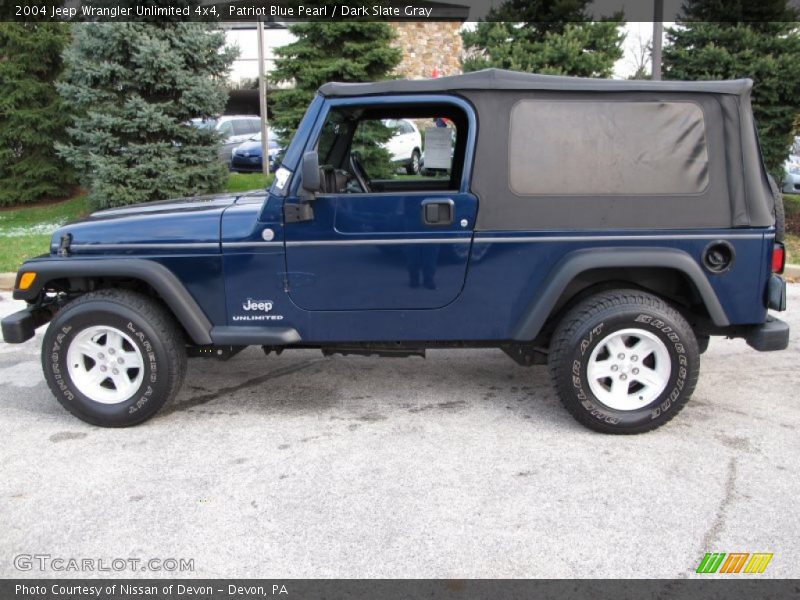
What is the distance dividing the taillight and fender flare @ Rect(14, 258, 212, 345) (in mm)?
3140

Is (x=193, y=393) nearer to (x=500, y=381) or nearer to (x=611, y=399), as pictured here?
(x=500, y=381)

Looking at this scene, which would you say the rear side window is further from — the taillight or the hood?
the hood

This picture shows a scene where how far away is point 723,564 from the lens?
2609 mm

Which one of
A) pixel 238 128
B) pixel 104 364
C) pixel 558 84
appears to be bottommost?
pixel 104 364

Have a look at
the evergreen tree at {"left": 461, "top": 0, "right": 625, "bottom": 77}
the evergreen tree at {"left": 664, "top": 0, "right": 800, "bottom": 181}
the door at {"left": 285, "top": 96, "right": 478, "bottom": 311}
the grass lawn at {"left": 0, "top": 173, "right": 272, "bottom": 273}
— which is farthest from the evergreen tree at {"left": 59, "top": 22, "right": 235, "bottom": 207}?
the door at {"left": 285, "top": 96, "right": 478, "bottom": 311}

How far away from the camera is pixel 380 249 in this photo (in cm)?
369

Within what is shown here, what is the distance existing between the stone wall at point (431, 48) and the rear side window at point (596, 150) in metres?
22.1

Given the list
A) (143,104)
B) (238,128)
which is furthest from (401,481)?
(238,128)

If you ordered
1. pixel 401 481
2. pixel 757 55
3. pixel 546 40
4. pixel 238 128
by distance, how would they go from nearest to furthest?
pixel 401 481, pixel 757 55, pixel 546 40, pixel 238 128

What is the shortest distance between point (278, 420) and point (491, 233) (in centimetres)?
167

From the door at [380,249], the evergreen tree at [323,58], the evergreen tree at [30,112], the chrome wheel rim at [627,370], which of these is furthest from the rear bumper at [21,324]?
the evergreen tree at [30,112]

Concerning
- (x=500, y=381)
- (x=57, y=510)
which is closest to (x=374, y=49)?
(x=500, y=381)

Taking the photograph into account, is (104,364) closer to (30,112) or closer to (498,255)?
(498,255)

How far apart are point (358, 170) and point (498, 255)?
52.9 inches
